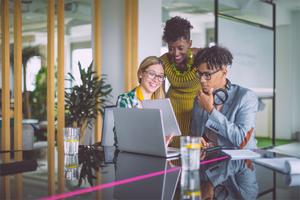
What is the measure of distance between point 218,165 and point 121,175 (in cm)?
54

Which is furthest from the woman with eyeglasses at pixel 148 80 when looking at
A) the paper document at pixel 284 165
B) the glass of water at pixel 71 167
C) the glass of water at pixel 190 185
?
the glass of water at pixel 190 185

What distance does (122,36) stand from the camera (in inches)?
228

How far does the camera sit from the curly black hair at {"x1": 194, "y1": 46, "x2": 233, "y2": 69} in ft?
11.0

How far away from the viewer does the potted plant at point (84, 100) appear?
5457 mm

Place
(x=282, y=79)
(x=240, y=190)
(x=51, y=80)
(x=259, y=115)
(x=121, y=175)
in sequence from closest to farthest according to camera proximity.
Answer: (x=240, y=190)
(x=121, y=175)
(x=51, y=80)
(x=259, y=115)
(x=282, y=79)

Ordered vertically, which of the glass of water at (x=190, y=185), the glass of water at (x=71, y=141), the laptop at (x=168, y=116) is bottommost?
the glass of water at (x=190, y=185)

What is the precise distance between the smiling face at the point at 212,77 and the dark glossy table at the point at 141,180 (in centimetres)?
114

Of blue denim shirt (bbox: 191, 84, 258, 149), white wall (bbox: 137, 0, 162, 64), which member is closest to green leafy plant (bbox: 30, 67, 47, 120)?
white wall (bbox: 137, 0, 162, 64)

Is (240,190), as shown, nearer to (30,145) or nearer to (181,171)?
(181,171)

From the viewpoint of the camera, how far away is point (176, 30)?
3820mm

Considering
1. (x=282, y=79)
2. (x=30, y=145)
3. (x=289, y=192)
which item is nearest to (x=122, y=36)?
(x=30, y=145)

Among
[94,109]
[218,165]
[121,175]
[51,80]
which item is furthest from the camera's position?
[94,109]

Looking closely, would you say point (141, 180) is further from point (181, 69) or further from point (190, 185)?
point (181, 69)

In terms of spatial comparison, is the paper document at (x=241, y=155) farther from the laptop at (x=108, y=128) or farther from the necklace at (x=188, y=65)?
the necklace at (x=188, y=65)
